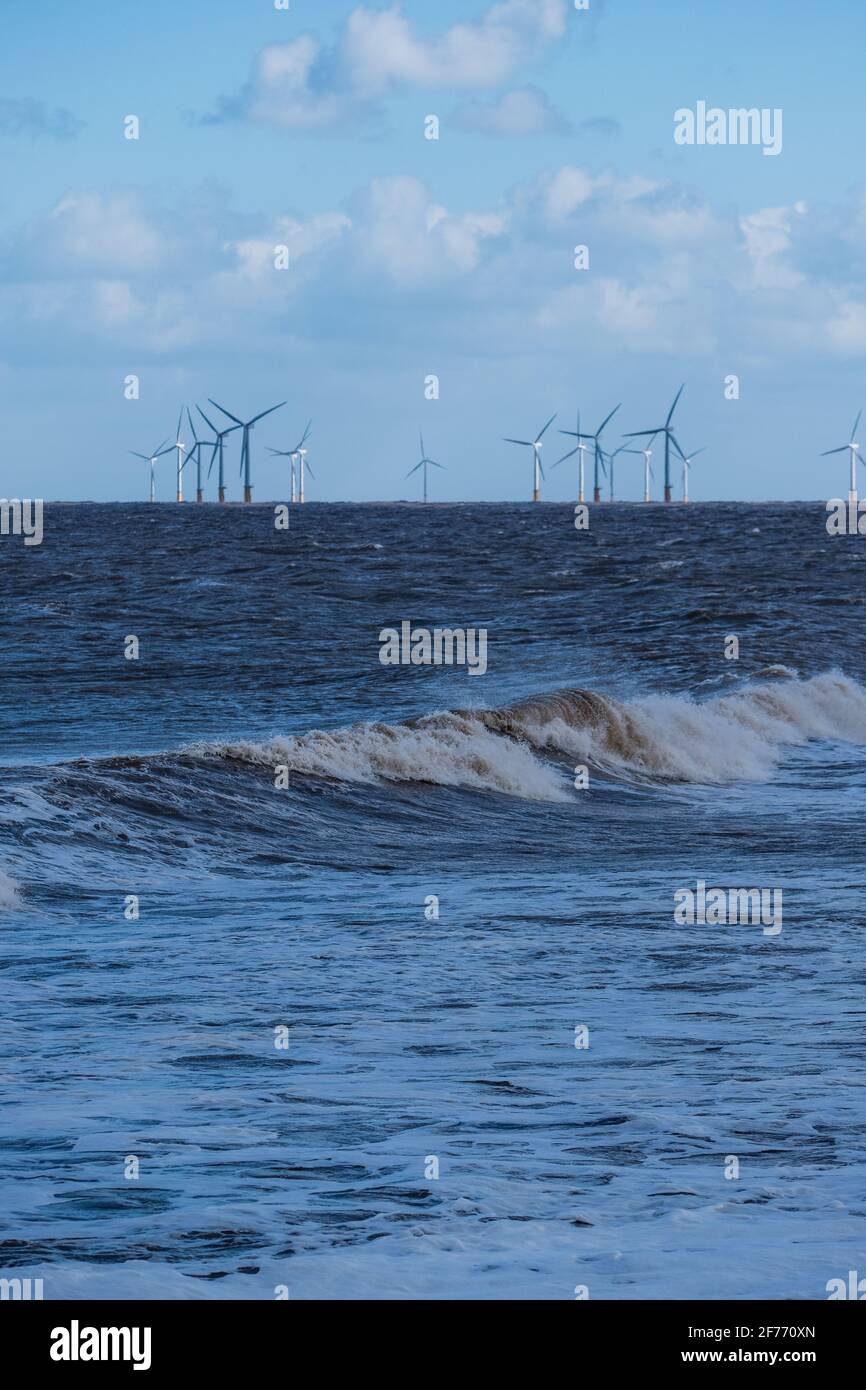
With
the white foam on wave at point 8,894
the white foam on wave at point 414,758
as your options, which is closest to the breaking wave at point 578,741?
the white foam on wave at point 414,758

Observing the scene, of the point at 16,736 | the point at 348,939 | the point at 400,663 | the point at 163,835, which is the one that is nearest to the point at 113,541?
the point at 400,663

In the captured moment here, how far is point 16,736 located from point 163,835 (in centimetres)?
957

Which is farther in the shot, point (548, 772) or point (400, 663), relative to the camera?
point (400, 663)

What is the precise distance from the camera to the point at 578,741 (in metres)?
27.7

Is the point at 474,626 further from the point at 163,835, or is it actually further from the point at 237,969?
the point at 237,969

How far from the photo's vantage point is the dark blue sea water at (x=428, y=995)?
6.39m

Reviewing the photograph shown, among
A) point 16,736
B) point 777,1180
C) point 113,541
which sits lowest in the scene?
point 777,1180

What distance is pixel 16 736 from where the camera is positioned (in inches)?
1054

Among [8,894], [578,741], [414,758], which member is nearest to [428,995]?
[8,894]

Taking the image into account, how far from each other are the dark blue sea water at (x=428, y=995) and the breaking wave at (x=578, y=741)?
0.26 feet

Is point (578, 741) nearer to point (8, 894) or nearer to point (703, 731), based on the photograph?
point (703, 731)

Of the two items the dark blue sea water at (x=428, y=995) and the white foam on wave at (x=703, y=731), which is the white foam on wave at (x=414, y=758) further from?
the white foam on wave at (x=703, y=731)

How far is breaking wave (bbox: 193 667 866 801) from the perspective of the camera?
23.8 metres

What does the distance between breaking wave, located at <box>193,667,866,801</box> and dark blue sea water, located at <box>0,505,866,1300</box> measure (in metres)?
0.08
